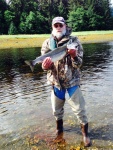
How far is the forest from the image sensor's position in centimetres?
9988

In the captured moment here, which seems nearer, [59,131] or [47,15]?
[59,131]

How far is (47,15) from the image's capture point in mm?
117812

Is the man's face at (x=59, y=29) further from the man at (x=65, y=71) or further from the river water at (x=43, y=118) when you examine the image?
the river water at (x=43, y=118)

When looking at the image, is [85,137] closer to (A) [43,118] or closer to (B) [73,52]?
(B) [73,52]

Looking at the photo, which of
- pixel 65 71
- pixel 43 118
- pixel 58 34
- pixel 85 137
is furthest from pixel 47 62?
pixel 43 118

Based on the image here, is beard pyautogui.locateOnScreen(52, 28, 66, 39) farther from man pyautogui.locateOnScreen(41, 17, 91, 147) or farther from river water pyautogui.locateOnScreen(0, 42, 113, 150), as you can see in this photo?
river water pyautogui.locateOnScreen(0, 42, 113, 150)

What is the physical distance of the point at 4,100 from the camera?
13.6 m

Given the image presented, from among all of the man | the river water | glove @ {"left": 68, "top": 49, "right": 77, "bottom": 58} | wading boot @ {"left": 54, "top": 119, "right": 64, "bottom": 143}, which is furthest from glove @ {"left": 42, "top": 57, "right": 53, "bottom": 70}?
the river water

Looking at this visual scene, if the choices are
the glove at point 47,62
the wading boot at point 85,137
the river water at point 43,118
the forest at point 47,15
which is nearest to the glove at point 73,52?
the glove at point 47,62

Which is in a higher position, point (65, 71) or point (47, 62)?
point (47, 62)

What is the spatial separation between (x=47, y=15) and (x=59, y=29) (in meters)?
113

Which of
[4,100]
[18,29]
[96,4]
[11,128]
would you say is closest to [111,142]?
[11,128]

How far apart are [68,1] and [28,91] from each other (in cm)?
12331

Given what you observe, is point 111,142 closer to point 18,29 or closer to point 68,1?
point 18,29
